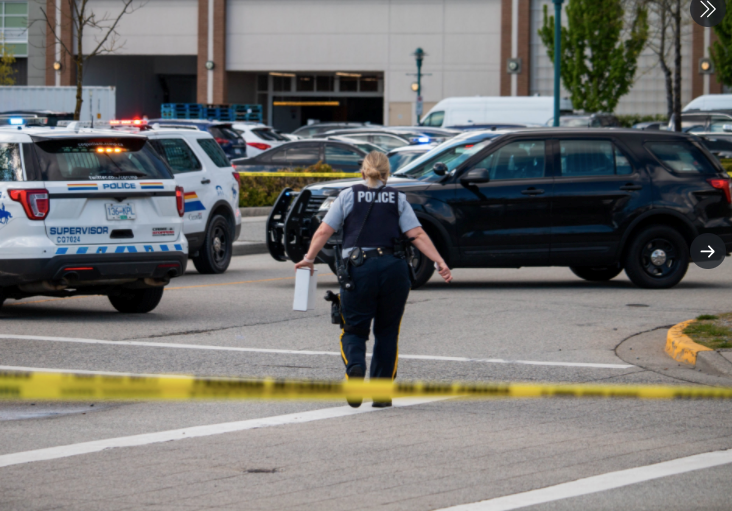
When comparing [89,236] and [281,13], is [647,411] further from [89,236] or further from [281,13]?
[281,13]

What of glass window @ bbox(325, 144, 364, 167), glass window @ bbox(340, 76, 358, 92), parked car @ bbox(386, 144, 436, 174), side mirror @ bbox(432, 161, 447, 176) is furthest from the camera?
glass window @ bbox(340, 76, 358, 92)

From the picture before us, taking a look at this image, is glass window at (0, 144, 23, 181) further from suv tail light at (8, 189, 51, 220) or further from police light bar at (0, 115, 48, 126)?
police light bar at (0, 115, 48, 126)

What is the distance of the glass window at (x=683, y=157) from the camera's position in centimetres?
1359

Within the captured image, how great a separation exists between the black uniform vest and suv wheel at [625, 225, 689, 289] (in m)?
6.85

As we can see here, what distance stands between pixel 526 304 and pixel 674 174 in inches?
112

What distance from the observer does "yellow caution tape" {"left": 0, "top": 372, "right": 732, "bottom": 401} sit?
565cm

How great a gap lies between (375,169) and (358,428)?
1.69 m

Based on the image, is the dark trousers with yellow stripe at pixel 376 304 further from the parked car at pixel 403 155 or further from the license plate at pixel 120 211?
the parked car at pixel 403 155

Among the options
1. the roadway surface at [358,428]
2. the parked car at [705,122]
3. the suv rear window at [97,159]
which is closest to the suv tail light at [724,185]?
the roadway surface at [358,428]

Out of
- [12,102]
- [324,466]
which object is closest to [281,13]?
[12,102]

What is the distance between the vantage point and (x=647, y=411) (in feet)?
23.5

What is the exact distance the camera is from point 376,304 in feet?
23.4

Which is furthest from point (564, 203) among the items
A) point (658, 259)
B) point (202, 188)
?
point (202, 188)

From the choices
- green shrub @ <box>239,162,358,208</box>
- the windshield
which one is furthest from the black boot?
green shrub @ <box>239,162,358,208</box>
